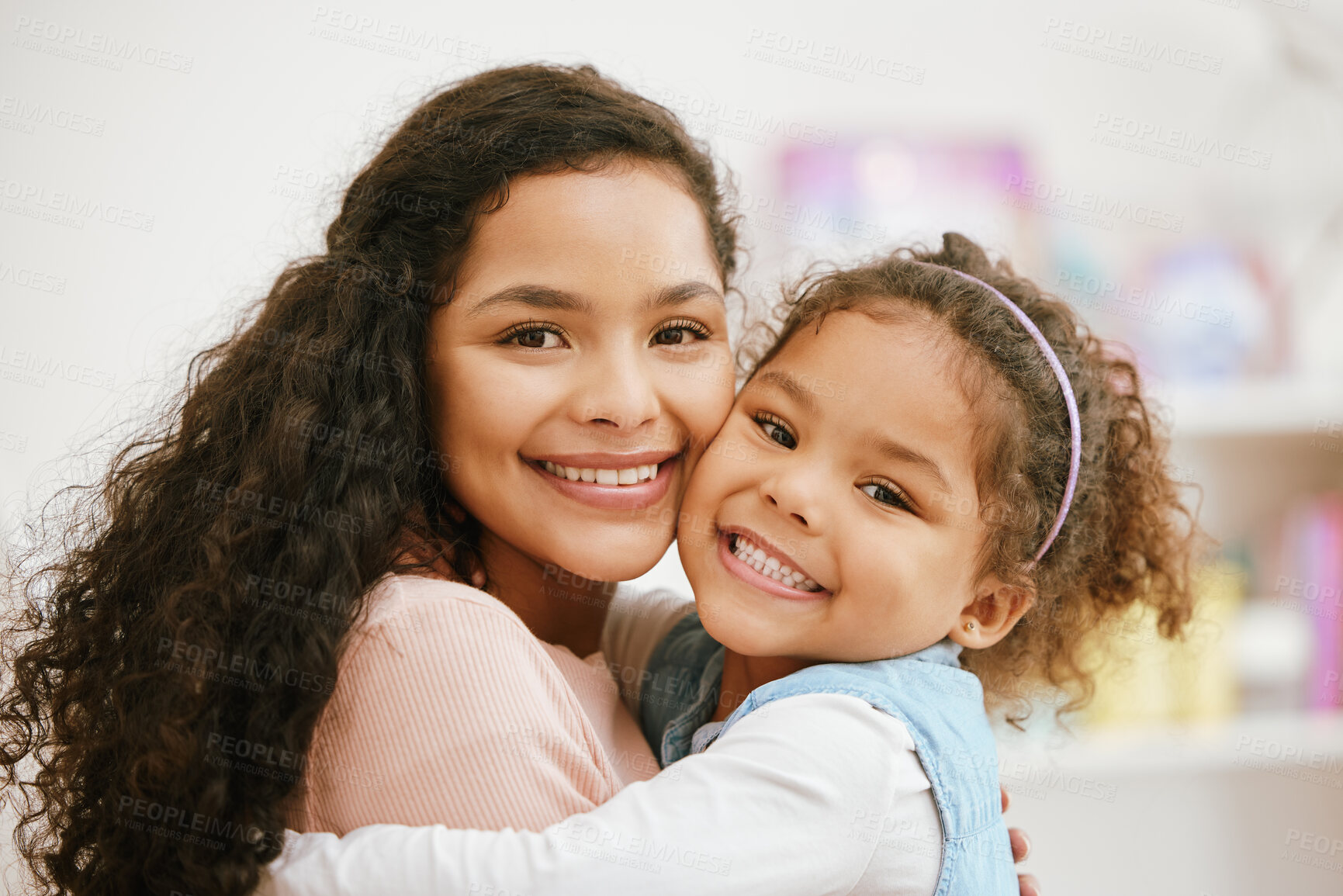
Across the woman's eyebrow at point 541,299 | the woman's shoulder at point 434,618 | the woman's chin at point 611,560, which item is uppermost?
the woman's eyebrow at point 541,299

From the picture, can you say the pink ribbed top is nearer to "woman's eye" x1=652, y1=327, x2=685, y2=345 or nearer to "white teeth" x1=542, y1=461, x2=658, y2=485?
"white teeth" x1=542, y1=461, x2=658, y2=485

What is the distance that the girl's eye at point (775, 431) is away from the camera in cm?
124

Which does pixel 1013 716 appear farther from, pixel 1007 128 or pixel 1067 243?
pixel 1007 128

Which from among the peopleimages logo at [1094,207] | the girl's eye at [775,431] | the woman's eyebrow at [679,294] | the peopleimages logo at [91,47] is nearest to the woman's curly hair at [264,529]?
the woman's eyebrow at [679,294]

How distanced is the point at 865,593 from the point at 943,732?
170 mm

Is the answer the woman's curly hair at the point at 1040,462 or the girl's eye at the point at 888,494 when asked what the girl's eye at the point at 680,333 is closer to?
the woman's curly hair at the point at 1040,462

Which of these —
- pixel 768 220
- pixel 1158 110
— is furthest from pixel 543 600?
pixel 1158 110

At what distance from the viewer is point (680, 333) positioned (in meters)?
1.26

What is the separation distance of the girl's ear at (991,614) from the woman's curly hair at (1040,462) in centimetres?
2

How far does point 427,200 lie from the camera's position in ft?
3.95

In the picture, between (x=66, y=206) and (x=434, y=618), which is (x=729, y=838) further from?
(x=66, y=206)

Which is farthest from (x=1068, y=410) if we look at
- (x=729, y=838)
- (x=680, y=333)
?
(x=729, y=838)

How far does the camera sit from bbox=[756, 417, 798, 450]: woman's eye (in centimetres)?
124

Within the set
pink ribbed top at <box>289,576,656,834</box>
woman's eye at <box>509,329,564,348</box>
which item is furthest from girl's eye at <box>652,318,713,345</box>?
pink ribbed top at <box>289,576,656,834</box>
